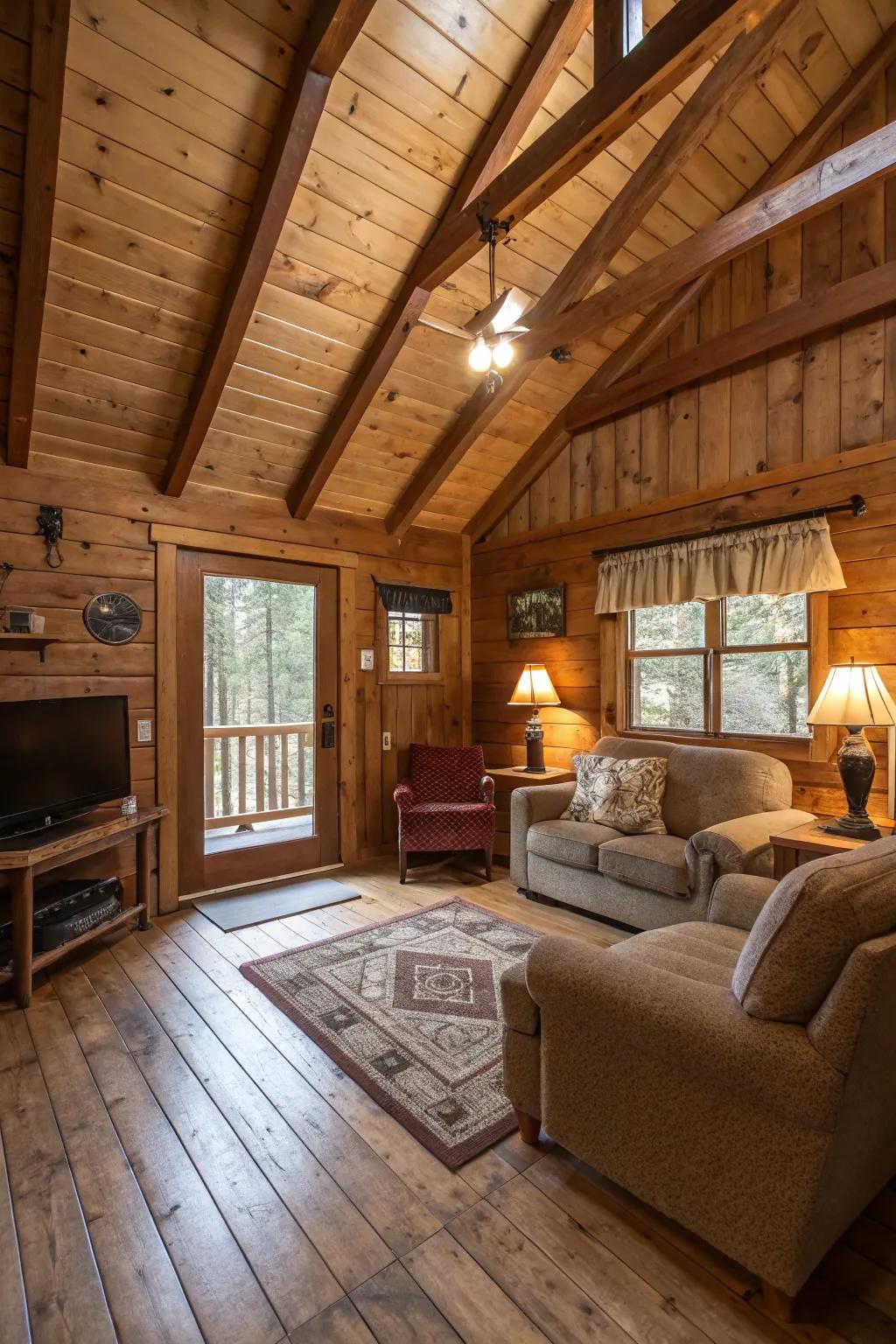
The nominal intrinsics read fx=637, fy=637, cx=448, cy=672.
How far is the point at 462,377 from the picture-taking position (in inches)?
159

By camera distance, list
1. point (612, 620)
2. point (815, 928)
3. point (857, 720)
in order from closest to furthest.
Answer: point (815, 928), point (857, 720), point (612, 620)

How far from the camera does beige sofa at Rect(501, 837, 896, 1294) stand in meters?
1.23

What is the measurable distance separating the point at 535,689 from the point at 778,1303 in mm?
3431

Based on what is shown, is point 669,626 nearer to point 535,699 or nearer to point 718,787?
point 535,699

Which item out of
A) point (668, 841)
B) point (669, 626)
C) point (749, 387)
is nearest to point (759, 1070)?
point (668, 841)

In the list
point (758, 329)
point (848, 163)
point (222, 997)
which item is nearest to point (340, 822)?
point (222, 997)

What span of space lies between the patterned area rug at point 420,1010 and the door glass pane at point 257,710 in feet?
4.59

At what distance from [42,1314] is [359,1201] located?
0.71 metres

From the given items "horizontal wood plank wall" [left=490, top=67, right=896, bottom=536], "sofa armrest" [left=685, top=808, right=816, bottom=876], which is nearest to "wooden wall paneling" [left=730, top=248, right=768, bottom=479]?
"horizontal wood plank wall" [left=490, top=67, right=896, bottom=536]

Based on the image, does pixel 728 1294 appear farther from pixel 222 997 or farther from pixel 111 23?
pixel 111 23

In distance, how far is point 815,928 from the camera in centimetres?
124

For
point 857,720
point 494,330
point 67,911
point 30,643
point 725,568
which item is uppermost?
point 494,330

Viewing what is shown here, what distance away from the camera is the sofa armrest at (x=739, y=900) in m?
2.26

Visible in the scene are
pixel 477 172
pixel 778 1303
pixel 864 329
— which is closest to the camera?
pixel 778 1303
